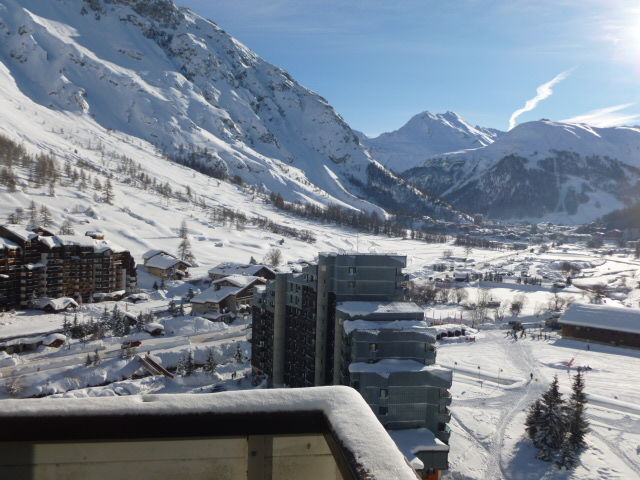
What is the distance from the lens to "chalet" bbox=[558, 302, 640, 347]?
149 feet

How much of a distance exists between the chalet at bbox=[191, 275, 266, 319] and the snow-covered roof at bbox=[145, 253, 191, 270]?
12.9 meters

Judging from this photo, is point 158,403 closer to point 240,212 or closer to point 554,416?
point 554,416

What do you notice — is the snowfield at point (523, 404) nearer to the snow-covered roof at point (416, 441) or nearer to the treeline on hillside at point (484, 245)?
the snow-covered roof at point (416, 441)

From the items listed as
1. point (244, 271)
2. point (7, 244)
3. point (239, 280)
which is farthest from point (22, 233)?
point (244, 271)

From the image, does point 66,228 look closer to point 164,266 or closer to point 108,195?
point 164,266

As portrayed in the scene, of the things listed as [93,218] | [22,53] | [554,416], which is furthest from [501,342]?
[22,53]

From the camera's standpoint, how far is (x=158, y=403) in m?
2.31

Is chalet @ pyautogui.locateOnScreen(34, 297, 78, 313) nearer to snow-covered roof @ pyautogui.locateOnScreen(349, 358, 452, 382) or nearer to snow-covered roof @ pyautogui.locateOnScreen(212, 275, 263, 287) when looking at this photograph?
snow-covered roof @ pyautogui.locateOnScreen(212, 275, 263, 287)

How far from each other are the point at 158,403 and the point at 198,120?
204m

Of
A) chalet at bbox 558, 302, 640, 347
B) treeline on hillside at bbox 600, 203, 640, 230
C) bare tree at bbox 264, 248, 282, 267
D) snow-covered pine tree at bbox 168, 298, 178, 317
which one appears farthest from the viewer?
treeline on hillside at bbox 600, 203, 640, 230

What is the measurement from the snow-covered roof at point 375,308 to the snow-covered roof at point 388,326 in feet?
2.09

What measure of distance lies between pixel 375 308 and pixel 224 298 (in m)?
28.0

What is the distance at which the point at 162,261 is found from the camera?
59.6 m

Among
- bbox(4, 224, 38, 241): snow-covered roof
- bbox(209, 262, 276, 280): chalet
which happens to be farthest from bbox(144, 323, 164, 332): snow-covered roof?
bbox(209, 262, 276, 280): chalet
